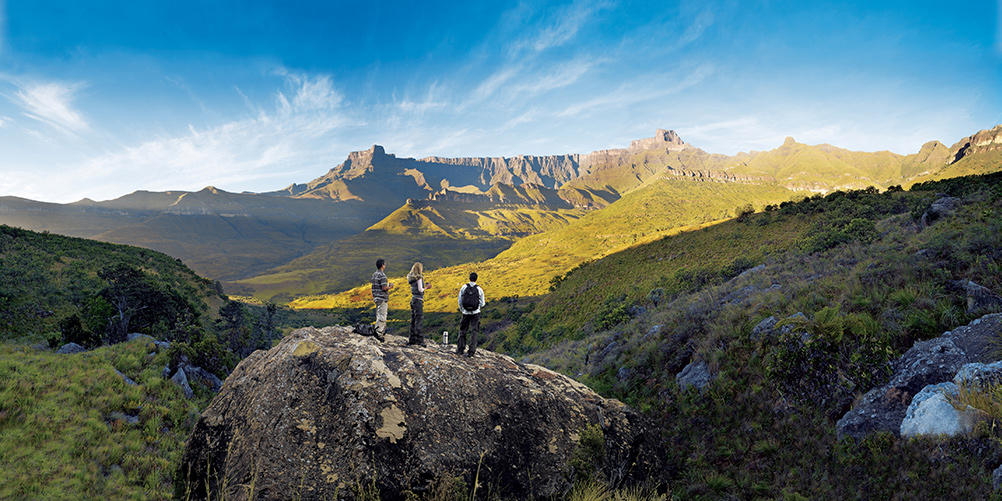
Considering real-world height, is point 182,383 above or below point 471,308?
below

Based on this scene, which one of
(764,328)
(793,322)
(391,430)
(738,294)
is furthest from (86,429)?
(738,294)

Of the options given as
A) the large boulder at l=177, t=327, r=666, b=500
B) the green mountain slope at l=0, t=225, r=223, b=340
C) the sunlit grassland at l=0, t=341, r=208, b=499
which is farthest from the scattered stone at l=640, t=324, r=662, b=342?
the green mountain slope at l=0, t=225, r=223, b=340

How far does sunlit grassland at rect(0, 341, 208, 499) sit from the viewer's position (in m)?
6.99

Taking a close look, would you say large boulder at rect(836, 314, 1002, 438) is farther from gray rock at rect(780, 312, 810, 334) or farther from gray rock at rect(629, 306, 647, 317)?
gray rock at rect(629, 306, 647, 317)

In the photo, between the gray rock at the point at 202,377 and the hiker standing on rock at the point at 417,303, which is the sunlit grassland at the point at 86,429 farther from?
the hiker standing on rock at the point at 417,303

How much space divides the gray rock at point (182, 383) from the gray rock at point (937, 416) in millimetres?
19715

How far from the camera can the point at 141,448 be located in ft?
29.6

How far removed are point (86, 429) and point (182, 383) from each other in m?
5.01

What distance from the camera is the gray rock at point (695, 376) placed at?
8.76 m

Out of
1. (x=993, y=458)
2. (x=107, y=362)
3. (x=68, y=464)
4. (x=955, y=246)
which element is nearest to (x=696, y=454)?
(x=993, y=458)

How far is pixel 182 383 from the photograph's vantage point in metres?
13.4

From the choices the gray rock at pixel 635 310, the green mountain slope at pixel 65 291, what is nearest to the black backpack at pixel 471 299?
the gray rock at pixel 635 310

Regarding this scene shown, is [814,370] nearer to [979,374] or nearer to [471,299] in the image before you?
[979,374]

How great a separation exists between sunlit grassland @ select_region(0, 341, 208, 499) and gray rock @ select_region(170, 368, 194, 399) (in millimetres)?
393
